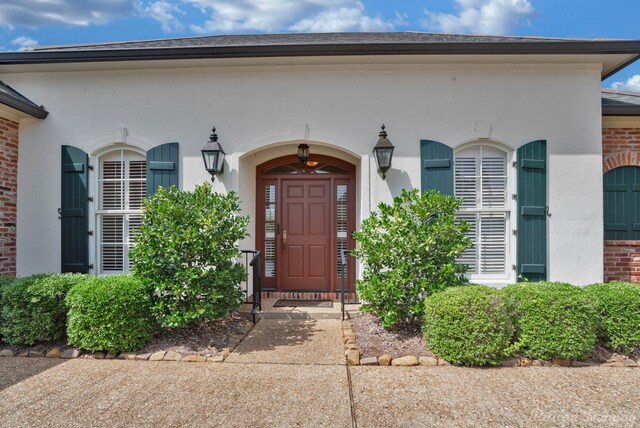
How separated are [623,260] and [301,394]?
5132 mm

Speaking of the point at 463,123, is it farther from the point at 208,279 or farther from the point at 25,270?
the point at 25,270

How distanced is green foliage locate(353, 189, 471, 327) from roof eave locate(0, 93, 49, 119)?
485 cm

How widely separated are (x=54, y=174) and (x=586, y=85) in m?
7.58

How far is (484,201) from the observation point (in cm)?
491

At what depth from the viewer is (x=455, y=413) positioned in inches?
97.7

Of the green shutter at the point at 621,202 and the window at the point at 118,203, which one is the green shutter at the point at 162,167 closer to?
the window at the point at 118,203

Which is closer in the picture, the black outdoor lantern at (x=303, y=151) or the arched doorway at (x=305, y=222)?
the black outdoor lantern at (x=303, y=151)

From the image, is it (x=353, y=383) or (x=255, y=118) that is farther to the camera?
(x=255, y=118)

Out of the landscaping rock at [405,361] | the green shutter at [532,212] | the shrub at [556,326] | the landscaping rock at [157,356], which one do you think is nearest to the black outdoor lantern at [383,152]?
the green shutter at [532,212]

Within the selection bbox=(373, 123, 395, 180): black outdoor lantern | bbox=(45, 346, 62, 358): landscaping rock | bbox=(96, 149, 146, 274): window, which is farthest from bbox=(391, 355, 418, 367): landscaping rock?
bbox=(96, 149, 146, 274): window

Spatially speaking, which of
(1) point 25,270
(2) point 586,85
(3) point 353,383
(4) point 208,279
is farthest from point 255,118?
(2) point 586,85

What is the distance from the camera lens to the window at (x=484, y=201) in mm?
4898

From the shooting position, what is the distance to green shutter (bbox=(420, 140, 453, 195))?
4773 mm

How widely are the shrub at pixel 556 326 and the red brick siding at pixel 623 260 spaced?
2356 millimetres
